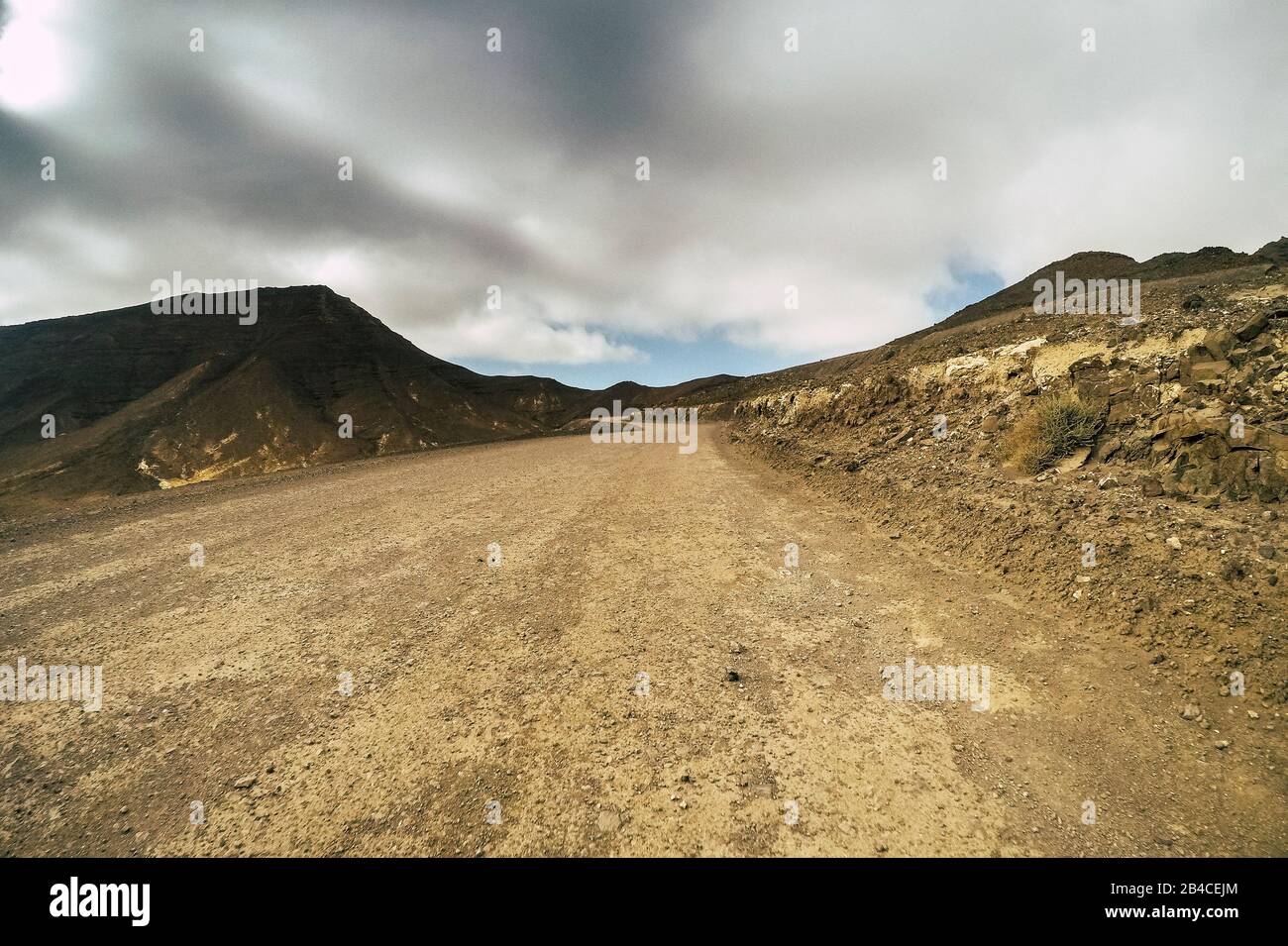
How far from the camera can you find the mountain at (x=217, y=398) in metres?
48.1

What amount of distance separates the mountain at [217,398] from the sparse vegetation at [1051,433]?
58.6 meters

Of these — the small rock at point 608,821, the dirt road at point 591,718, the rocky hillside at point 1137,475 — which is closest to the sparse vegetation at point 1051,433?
the rocky hillside at point 1137,475

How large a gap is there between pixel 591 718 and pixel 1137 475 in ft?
25.5

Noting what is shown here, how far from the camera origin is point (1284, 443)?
5355 millimetres

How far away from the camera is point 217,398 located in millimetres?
55938

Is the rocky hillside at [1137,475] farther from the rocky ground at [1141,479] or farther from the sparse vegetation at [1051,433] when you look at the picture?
the sparse vegetation at [1051,433]

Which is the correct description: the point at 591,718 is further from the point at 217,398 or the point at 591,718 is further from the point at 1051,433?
the point at 217,398

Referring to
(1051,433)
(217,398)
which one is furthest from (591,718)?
(217,398)

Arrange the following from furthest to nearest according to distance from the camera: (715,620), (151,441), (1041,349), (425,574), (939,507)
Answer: (151,441) < (1041,349) < (939,507) < (425,574) < (715,620)

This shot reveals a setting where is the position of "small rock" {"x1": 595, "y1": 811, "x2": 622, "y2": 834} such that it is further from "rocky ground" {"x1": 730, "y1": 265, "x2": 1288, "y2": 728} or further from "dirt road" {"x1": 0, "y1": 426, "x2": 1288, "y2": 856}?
"rocky ground" {"x1": 730, "y1": 265, "x2": 1288, "y2": 728}
